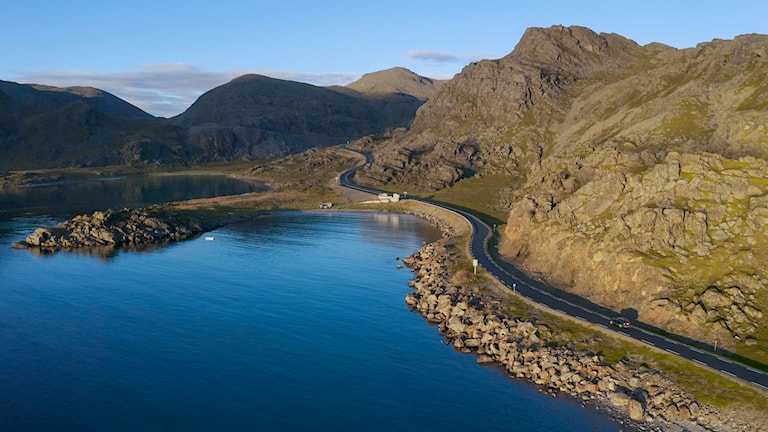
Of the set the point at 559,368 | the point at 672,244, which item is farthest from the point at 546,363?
the point at 672,244

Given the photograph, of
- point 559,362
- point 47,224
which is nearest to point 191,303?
point 559,362

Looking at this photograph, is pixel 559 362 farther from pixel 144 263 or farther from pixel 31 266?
pixel 31 266

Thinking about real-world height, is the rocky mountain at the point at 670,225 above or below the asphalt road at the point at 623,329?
above

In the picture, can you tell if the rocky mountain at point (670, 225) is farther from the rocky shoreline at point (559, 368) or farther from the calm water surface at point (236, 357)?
the calm water surface at point (236, 357)

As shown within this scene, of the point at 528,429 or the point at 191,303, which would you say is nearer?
the point at 528,429

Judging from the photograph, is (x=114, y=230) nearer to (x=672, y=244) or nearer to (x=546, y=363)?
(x=546, y=363)

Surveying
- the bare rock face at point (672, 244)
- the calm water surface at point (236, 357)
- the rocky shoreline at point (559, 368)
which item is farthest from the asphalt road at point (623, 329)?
the calm water surface at point (236, 357)
